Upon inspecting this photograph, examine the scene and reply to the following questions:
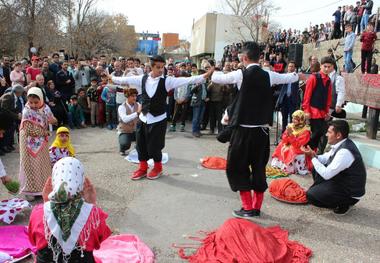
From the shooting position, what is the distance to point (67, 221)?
2.46 metres

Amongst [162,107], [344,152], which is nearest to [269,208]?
[344,152]

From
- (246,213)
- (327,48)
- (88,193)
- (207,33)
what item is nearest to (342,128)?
(246,213)

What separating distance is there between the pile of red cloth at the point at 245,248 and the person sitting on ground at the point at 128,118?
155 inches

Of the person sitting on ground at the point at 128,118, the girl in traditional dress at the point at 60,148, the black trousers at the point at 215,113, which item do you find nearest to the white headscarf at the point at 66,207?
the girl in traditional dress at the point at 60,148

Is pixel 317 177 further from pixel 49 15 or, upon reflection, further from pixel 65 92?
pixel 49 15

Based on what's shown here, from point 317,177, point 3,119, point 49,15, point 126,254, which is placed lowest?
point 126,254

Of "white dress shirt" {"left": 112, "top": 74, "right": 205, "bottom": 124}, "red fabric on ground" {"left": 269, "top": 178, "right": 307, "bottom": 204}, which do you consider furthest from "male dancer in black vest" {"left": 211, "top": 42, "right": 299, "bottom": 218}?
"white dress shirt" {"left": 112, "top": 74, "right": 205, "bottom": 124}

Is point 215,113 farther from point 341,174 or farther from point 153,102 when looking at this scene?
point 341,174

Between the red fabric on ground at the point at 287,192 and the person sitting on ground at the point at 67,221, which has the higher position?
the person sitting on ground at the point at 67,221

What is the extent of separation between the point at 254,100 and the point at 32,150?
300 centimetres

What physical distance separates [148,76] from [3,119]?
261 centimetres

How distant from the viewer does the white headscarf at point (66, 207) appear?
2399 mm

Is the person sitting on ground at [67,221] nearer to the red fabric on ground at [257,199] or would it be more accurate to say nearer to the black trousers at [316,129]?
the red fabric on ground at [257,199]

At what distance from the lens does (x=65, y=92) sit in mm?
11117
